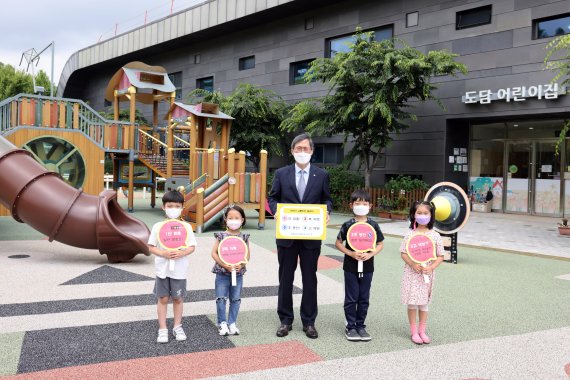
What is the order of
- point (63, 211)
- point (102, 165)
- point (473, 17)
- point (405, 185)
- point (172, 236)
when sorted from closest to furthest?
point (172, 236) → point (63, 211) → point (102, 165) → point (405, 185) → point (473, 17)

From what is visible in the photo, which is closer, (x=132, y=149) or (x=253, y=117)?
(x=132, y=149)

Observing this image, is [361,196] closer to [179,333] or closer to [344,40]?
[179,333]

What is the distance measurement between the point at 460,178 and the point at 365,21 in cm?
749

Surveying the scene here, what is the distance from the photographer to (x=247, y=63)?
2608 cm

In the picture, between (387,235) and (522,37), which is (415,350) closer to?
(387,235)

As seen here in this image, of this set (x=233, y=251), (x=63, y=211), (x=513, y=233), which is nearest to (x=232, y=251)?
(x=233, y=251)

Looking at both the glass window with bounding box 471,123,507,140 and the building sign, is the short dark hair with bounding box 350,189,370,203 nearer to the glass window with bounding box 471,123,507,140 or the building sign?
the building sign

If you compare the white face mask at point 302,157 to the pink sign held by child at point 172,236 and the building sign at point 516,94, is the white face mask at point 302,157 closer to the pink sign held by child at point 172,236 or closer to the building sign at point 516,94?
the pink sign held by child at point 172,236

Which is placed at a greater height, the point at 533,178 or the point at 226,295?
the point at 533,178

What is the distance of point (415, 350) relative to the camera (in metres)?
4.33

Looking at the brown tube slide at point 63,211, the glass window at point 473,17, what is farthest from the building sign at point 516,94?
the brown tube slide at point 63,211

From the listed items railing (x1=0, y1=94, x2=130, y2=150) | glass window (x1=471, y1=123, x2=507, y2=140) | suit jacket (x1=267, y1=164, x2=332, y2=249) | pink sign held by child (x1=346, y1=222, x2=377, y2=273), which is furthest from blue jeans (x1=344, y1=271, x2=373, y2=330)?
glass window (x1=471, y1=123, x2=507, y2=140)

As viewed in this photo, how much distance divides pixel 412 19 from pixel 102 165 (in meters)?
12.5

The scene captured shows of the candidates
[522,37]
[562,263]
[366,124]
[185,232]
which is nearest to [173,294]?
[185,232]
